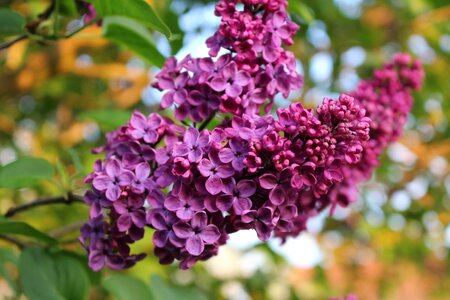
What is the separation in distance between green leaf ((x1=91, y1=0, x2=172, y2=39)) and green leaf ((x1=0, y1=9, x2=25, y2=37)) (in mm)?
187

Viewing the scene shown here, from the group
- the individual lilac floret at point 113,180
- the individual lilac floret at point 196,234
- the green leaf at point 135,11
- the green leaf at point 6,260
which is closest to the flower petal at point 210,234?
the individual lilac floret at point 196,234

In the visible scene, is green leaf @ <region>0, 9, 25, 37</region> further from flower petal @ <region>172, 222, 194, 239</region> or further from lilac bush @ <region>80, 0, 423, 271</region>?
flower petal @ <region>172, 222, 194, 239</region>

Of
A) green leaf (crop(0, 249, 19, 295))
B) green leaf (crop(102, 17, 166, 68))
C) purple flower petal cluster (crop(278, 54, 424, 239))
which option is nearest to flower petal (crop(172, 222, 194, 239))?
purple flower petal cluster (crop(278, 54, 424, 239))

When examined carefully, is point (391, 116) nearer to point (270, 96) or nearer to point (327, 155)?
point (270, 96)

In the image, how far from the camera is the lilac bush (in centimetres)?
91

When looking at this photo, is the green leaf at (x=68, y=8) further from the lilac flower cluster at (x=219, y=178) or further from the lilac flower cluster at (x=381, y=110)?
the lilac flower cluster at (x=381, y=110)

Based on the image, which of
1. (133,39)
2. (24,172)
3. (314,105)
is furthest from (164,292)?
(314,105)

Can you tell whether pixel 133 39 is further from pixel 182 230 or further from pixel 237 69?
pixel 182 230

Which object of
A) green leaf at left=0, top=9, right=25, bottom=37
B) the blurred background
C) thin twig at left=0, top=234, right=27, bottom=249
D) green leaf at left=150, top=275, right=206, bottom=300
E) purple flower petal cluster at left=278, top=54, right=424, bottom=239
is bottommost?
the blurred background

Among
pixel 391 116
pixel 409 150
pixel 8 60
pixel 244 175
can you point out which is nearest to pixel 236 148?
pixel 244 175

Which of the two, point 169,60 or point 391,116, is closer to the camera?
point 169,60

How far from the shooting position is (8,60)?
2.27 meters

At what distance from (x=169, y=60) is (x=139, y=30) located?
0.27 m

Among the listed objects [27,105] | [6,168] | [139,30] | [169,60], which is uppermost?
[169,60]
